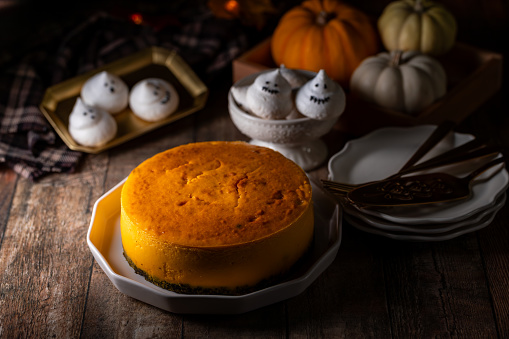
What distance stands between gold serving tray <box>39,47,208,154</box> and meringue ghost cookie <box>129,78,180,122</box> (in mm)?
23

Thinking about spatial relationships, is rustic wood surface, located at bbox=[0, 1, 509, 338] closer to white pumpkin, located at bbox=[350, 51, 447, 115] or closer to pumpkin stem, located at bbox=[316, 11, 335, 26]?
white pumpkin, located at bbox=[350, 51, 447, 115]

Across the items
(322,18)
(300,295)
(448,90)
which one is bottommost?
(448,90)

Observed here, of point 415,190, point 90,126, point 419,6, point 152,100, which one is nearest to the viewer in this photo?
point 415,190

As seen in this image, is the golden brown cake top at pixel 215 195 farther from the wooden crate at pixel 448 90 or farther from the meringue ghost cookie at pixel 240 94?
the wooden crate at pixel 448 90

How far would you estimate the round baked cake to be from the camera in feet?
3.24

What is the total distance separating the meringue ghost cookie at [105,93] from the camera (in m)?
1.58

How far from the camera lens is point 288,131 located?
1331mm

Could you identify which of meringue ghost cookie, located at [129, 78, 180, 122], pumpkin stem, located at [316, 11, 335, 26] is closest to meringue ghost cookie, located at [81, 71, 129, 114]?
meringue ghost cookie, located at [129, 78, 180, 122]

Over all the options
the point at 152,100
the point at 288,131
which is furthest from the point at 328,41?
the point at 152,100

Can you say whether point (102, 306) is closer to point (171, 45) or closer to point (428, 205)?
point (428, 205)

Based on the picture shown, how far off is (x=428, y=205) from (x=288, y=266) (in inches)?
14.9

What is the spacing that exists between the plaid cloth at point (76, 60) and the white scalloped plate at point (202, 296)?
1.21ft

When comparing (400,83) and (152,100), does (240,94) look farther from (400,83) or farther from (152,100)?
(400,83)

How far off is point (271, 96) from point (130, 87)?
0.62 m
